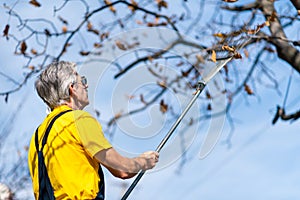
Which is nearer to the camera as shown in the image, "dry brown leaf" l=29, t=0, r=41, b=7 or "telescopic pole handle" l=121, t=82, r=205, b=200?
"telescopic pole handle" l=121, t=82, r=205, b=200

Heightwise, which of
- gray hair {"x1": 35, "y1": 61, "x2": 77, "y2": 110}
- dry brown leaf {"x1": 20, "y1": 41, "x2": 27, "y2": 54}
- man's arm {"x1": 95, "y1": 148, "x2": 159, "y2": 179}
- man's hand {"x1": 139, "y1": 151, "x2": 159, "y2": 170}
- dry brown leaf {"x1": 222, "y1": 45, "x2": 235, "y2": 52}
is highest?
dry brown leaf {"x1": 222, "y1": 45, "x2": 235, "y2": 52}

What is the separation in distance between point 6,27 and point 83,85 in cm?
269

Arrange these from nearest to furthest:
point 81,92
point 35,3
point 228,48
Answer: point 81,92
point 228,48
point 35,3

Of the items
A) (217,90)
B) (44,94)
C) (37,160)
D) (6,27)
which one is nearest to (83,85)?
(44,94)

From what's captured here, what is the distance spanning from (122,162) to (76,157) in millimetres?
180

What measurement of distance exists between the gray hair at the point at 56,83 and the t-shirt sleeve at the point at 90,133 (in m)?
0.20

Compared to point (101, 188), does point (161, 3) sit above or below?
above

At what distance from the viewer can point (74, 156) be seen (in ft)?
6.31

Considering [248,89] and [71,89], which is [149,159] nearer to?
[71,89]

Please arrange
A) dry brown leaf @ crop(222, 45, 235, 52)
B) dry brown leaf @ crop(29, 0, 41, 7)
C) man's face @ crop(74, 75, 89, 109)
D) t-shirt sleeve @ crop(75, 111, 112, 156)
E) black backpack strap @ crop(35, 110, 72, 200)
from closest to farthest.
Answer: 1. t-shirt sleeve @ crop(75, 111, 112, 156)
2. black backpack strap @ crop(35, 110, 72, 200)
3. man's face @ crop(74, 75, 89, 109)
4. dry brown leaf @ crop(222, 45, 235, 52)
5. dry brown leaf @ crop(29, 0, 41, 7)

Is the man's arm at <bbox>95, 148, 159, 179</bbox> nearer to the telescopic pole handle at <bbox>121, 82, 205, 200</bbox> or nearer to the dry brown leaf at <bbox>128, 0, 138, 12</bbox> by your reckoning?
the telescopic pole handle at <bbox>121, 82, 205, 200</bbox>

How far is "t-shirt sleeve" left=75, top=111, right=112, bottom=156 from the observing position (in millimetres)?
1866

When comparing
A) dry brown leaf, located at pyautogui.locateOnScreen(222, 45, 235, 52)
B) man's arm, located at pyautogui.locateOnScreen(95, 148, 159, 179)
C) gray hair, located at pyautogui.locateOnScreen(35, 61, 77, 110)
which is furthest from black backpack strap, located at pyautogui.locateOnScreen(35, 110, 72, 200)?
dry brown leaf, located at pyautogui.locateOnScreen(222, 45, 235, 52)

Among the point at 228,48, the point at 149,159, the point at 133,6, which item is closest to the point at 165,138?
the point at 149,159
